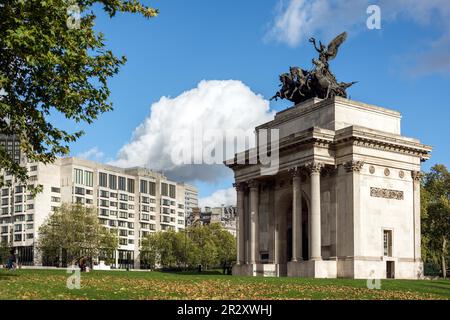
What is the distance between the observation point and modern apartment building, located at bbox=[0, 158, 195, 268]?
161 metres

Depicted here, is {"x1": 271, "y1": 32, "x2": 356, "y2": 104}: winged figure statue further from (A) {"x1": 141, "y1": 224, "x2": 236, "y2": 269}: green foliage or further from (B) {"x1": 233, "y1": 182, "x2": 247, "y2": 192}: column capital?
(A) {"x1": 141, "y1": 224, "x2": 236, "y2": 269}: green foliage

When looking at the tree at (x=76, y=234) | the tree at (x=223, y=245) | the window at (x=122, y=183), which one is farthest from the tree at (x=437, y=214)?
the window at (x=122, y=183)

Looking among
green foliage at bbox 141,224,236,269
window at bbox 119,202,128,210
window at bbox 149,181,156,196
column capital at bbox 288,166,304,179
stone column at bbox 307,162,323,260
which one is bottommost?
green foliage at bbox 141,224,236,269

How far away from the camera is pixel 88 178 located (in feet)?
565

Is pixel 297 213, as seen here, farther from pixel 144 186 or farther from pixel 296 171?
pixel 144 186

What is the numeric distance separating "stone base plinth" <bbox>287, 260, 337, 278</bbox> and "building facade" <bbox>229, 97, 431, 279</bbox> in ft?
0.28

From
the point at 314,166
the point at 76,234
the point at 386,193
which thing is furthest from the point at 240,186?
the point at 76,234

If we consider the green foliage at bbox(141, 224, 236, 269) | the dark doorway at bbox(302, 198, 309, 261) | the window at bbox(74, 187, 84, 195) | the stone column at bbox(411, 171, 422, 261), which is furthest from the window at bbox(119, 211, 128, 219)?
the stone column at bbox(411, 171, 422, 261)

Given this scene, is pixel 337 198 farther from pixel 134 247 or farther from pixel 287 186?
pixel 134 247

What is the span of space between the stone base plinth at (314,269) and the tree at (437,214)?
118 feet

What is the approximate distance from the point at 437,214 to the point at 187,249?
68.7 meters

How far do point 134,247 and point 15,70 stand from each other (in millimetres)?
158050

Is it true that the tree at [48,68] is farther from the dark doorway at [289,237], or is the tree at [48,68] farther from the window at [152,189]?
the window at [152,189]
